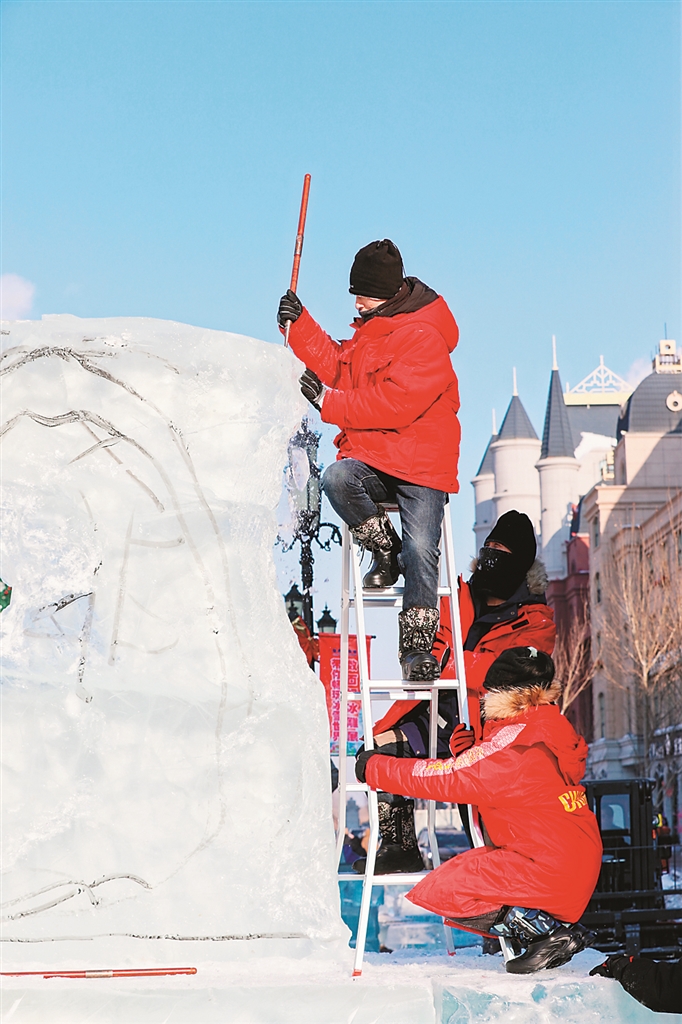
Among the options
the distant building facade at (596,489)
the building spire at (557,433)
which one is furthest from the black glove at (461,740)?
the building spire at (557,433)

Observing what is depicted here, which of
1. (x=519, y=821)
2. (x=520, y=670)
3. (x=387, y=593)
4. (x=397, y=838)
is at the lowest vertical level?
(x=397, y=838)

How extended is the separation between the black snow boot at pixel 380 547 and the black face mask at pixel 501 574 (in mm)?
702

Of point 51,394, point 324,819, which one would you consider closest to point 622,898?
point 324,819

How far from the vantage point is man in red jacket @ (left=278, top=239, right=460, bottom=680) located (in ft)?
10.8

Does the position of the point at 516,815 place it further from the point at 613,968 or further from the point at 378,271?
the point at 378,271

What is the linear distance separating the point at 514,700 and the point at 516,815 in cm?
31

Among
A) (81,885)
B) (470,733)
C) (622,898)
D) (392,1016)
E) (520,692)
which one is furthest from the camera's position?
(622,898)

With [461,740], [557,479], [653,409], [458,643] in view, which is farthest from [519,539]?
[557,479]

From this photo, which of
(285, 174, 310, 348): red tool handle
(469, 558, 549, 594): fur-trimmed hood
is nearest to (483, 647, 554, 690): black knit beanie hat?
(469, 558, 549, 594): fur-trimmed hood

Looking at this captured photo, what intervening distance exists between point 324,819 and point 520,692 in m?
0.64

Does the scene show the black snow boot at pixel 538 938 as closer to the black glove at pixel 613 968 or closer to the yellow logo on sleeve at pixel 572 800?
the black glove at pixel 613 968

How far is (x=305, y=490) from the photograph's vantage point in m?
3.85

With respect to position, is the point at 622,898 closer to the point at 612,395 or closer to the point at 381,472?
the point at 381,472

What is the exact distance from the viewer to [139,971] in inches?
106
